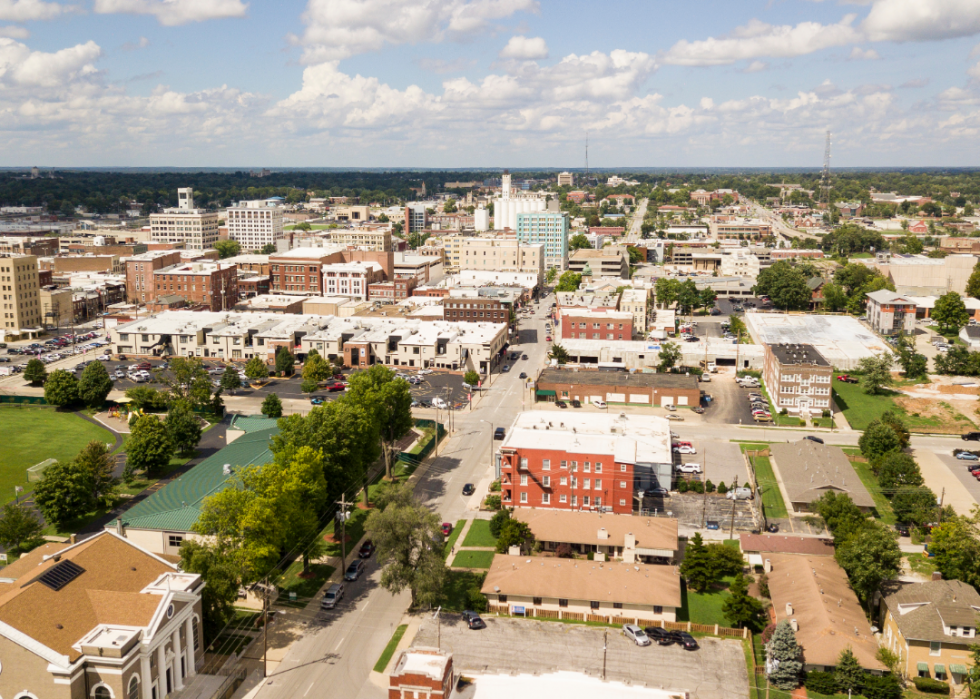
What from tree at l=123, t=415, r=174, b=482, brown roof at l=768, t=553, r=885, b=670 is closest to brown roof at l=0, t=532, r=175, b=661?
tree at l=123, t=415, r=174, b=482

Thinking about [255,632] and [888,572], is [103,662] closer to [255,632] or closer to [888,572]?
[255,632]

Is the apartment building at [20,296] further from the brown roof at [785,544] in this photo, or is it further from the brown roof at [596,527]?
the brown roof at [785,544]

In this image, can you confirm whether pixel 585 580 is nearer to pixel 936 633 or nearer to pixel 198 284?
pixel 936 633

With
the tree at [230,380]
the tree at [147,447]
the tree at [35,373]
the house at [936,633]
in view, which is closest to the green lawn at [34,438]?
the tree at [35,373]

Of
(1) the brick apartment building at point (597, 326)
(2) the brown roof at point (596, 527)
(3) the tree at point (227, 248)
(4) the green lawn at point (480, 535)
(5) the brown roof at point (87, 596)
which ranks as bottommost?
(4) the green lawn at point (480, 535)

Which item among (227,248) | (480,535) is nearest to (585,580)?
(480,535)

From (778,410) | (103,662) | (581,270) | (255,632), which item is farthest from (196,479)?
(581,270)
